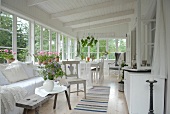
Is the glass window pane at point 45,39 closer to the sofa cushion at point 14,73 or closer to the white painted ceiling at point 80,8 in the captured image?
the white painted ceiling at point 80,8

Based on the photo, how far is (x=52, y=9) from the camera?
500cm

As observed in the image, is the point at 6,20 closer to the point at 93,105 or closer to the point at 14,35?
the point at 14,35

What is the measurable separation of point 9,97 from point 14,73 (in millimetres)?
941

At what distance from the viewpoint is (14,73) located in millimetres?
3131

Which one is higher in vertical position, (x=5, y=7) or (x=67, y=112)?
(x=5, y=7)

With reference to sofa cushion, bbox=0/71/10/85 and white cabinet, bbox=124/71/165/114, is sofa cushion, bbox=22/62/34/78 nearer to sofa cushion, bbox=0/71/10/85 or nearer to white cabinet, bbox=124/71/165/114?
sofa cushion, bbox=0/71/10/85

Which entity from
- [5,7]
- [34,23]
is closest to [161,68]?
[5,7]

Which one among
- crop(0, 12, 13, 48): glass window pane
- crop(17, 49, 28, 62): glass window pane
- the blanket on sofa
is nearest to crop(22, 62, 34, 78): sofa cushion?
crop(17, 49, 28, 62): glass window pane

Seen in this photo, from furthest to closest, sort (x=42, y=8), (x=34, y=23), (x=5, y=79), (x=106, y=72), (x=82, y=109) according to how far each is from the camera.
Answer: (x=106, y=72) < (x=42, y=8) < (x=34, y=23) < (x=82, y=109) < (x=5, y=79)

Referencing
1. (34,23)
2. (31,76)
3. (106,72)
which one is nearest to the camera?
(31,76)

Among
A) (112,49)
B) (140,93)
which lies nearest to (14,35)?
(140,93)

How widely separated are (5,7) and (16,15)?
1.88 feet

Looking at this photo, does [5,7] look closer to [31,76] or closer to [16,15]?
[16,15]

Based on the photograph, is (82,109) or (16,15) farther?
(16,15)
